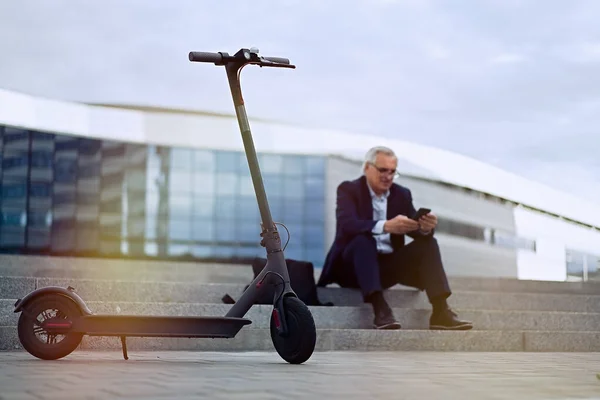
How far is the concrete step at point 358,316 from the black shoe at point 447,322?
38cm

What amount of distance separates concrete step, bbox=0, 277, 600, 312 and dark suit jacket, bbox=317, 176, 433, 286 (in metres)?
0.32

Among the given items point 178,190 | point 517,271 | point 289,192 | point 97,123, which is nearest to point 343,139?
point 289,192

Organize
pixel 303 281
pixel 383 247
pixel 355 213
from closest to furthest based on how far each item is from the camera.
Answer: pixel 303 281 → pixel 355 213 → pixel 383 247

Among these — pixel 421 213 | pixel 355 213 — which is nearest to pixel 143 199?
pixel 355 213

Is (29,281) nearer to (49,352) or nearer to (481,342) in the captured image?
(49,352)

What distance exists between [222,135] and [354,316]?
36.3 m

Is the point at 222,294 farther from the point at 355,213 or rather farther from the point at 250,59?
the point at 250,59

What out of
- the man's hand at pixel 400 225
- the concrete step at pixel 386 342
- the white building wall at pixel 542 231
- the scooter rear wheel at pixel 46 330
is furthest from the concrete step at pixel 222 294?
the white building wall at pixel 542 231

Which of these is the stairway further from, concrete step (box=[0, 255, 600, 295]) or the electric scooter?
the electric scooter

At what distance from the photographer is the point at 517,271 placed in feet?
199

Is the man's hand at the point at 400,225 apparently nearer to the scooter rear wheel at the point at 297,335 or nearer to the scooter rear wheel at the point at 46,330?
the scooter rear wheel at the point at 297,335

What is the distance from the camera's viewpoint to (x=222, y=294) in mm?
8445

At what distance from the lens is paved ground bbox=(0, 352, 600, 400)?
3521 millimetres

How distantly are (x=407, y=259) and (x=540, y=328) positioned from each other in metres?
1.47
